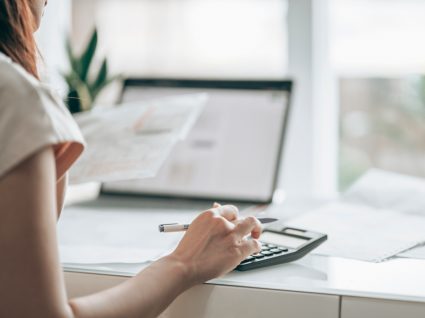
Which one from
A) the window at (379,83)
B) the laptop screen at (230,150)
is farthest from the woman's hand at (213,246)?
the window at (379,83)

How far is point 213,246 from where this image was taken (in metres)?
0.67

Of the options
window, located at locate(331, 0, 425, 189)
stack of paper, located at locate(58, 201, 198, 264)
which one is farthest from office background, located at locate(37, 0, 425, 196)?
stack of paper, located at locate(58, 201, 198, 264)

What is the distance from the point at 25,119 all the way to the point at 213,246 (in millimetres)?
263

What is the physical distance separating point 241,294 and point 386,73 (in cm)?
93

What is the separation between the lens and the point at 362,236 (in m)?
0.87

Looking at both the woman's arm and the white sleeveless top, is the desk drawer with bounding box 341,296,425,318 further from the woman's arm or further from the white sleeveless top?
the white sleeveless top

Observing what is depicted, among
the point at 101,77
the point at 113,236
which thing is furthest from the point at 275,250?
the point at 101,77

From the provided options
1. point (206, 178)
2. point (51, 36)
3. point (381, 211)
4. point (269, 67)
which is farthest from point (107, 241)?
point (269, 67)

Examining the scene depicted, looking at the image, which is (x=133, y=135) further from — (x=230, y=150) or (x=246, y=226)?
(x=246, y=226)

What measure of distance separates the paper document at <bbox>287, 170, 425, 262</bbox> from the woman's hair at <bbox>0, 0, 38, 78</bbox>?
0.46 m

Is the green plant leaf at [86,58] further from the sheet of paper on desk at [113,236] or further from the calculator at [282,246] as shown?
the calculator at [282,246]

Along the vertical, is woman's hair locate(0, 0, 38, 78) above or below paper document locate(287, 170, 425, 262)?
above

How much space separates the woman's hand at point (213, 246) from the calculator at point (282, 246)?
25mm

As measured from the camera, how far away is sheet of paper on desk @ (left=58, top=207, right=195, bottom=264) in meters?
0.78
